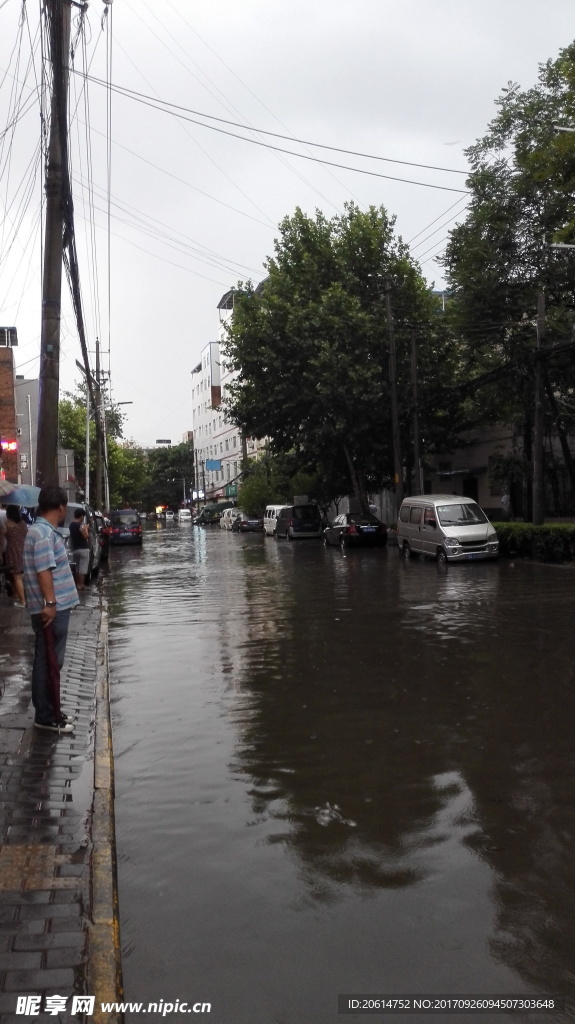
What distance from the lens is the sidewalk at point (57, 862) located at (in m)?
3.50

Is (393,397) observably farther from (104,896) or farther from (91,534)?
(104,896)

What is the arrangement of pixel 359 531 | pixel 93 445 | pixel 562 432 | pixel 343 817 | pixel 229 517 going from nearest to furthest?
pixel 343 817 < pixel 562 432 < pixel 359 531 < pixel 229 517 < pixel 93 445

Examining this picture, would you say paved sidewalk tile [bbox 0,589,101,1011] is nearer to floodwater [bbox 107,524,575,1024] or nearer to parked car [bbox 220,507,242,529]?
floodwater [bbox 107,524,575,1024]

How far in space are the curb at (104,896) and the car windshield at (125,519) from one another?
129 ft

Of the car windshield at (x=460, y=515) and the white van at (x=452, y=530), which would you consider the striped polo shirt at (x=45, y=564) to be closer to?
the white van at (x=452, y=530)

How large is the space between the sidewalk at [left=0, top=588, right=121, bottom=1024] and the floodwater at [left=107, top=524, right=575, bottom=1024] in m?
0.14

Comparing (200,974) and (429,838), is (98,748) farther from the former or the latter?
(200,974)

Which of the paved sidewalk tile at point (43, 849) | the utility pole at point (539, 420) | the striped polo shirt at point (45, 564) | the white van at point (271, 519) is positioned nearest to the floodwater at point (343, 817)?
the paved sidewalk tile at point (43, 849)

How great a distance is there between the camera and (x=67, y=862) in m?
4.66

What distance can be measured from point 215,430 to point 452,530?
82.1 m

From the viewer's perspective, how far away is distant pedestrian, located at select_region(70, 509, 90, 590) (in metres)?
19.9

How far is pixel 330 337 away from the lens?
119 feet

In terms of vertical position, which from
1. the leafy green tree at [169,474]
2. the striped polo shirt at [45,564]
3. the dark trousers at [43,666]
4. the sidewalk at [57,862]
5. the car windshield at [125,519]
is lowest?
the sidewalk at [57,862]

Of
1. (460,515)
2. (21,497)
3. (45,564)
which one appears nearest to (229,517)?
(460,515)
